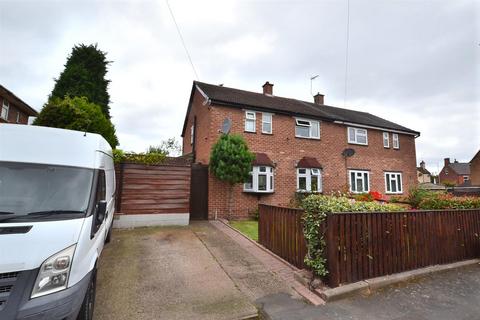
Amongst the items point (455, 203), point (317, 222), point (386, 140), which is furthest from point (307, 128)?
point (317, 222)

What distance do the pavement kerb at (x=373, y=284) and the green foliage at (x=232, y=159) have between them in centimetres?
647

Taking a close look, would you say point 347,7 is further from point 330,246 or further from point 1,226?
point 1,226

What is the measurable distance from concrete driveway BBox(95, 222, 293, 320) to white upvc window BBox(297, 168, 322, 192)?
293 inches

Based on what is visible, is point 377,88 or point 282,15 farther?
point 377,88

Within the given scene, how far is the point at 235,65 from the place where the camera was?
11266mm

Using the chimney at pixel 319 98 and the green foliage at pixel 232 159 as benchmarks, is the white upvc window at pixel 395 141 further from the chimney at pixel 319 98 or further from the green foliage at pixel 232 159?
the green foliage at pixel 232 159

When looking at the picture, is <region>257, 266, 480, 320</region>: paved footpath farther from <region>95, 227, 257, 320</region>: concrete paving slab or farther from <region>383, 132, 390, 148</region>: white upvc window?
<region>383, 132, 390, 148</region>: white upvc window

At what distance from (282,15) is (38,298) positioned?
30.1 ft

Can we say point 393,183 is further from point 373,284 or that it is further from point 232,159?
point 373,284

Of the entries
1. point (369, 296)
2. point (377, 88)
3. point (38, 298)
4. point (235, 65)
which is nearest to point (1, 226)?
point (38, 298)

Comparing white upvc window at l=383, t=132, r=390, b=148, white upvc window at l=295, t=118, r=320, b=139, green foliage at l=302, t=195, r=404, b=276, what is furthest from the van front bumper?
white upvc window at l=383, t=132, r=390, b=148

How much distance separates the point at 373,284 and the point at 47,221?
5.26 meters

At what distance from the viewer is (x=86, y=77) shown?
852 inches

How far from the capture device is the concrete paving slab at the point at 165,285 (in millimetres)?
3535
